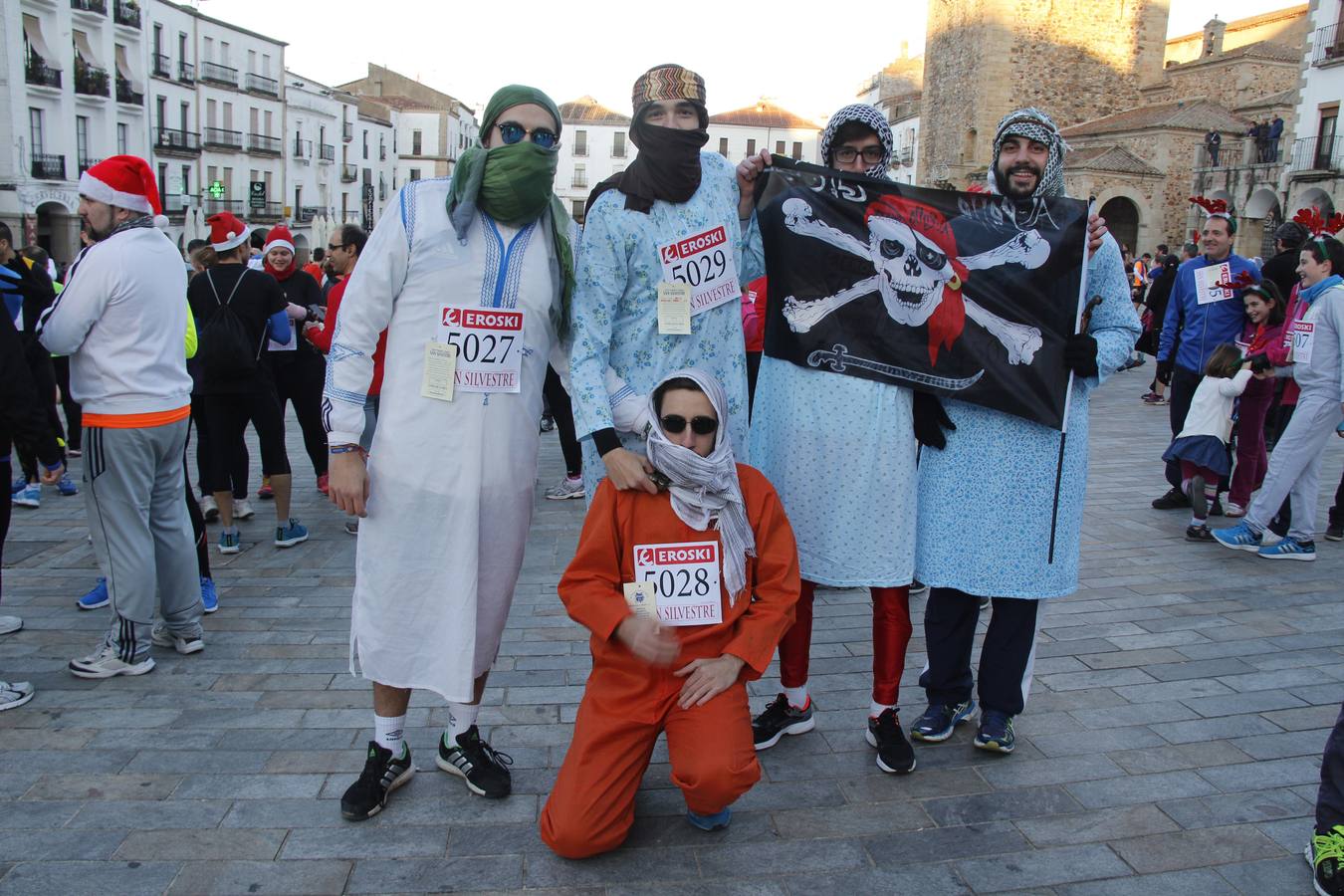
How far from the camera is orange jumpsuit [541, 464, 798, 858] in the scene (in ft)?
9.30

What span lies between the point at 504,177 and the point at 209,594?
303 cm

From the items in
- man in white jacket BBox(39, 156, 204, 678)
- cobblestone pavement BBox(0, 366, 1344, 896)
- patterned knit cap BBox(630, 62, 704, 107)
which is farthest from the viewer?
man in white jacket BBox(39, 156, 204, 678)

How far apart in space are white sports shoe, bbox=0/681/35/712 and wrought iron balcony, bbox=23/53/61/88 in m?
35.0

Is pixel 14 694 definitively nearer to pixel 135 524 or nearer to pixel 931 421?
pixel 135 524

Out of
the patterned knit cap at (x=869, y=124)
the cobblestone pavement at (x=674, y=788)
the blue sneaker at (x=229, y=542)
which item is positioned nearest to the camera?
the cobblestone pavement at (x=674, y=788)

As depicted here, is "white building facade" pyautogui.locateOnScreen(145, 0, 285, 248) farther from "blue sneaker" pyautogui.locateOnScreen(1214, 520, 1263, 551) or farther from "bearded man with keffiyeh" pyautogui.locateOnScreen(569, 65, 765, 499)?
"bearded man with keffiyeh" pyautogui.locateOnScreen(569, 65, 765, 499)

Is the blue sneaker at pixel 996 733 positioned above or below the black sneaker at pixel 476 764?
above

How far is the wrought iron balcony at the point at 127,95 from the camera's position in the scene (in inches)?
1442

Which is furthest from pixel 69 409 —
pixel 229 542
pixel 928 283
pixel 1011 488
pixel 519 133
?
pixel 1011 488

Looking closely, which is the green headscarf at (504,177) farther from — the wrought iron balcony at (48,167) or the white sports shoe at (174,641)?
the wrought iron balcony at (48,167)

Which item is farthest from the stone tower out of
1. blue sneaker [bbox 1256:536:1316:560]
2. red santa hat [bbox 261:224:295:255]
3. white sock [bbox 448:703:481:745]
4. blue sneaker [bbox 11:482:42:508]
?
white sock [bbox 448:703:481:745]

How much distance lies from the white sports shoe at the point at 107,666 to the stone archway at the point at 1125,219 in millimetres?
36491

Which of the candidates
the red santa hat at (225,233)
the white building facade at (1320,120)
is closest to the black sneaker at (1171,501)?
the red santa hat at (225,233)

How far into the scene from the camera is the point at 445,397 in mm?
2922
